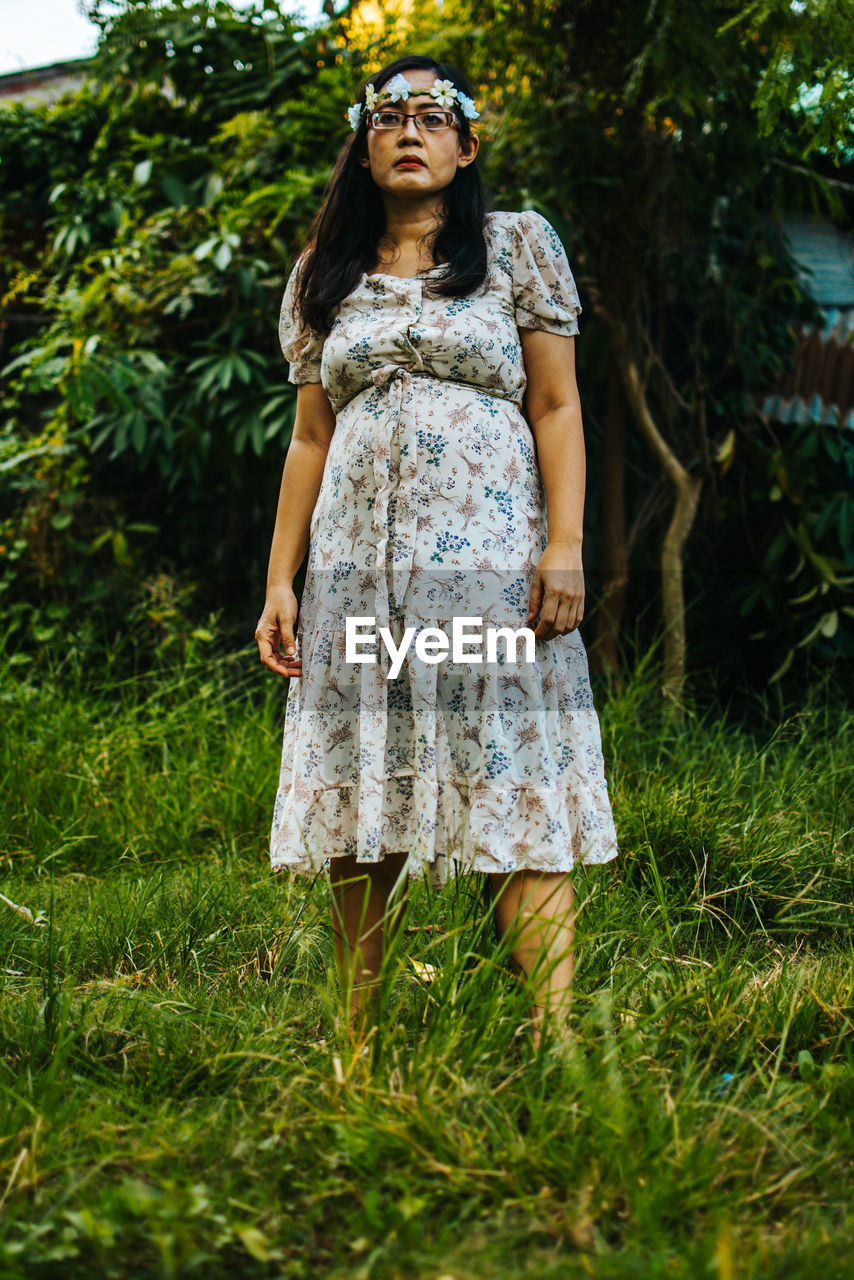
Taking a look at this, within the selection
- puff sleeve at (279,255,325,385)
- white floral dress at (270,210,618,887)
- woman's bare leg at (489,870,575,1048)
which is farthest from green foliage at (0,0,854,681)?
woman's bare leg at (489,870,575,1048)

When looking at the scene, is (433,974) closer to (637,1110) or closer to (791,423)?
(637,1110)

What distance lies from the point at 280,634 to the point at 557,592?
521 mm

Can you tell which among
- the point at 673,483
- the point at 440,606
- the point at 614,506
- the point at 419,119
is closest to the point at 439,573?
the point at 440,606

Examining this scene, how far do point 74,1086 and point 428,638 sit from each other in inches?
33.2

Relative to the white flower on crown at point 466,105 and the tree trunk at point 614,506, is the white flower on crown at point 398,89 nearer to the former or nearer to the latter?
the white flower on crown at point 466,105

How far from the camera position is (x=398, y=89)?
1.76m

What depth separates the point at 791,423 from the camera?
156 inches

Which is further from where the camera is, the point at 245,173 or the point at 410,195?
the point at 245,173

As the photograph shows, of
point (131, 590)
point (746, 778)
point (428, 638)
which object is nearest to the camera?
point (428, 638)

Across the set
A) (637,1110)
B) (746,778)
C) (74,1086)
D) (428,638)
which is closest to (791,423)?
(746,778)

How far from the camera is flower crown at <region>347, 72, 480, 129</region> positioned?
1755 mm

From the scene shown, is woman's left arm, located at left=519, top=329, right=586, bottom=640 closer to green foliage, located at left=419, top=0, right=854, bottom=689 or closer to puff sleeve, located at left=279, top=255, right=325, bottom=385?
puff sleeve, located at left=279, top=255, right=325, bottom=385

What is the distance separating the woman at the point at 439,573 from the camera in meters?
1.59

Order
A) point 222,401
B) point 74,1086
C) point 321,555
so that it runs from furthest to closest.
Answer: point 222,401 → point 321,555 → point 74,1086
